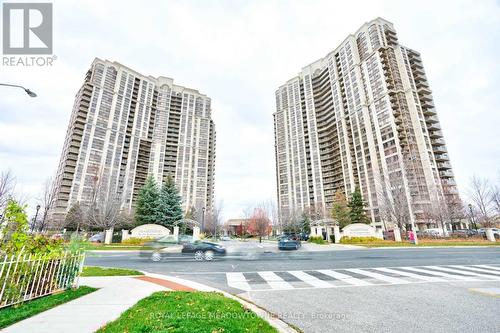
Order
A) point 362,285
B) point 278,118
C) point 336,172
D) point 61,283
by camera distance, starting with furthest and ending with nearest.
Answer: point 278,118, point 336,172, point 362,285, point 61,283

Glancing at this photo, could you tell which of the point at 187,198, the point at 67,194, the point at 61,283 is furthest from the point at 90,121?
the point at 61,283

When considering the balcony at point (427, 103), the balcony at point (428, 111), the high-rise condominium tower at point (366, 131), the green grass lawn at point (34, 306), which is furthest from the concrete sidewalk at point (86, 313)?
the balcony at point (427, 103)

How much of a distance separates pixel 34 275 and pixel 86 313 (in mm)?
2820

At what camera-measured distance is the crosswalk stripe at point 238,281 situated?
7854 mm

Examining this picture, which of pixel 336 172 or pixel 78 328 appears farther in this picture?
pixel 336 172

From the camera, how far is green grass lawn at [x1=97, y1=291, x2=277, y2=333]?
3.67 metres

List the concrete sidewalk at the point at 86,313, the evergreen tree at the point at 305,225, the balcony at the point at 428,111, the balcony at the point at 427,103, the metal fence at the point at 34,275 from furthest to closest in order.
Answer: the balcony at the point at 427,103
the balcony at the point at 428,111
the evergreen tree at the point at 305,225
the metal fence at the point at 34,275
the concrete sidewalk at the point at 86,313

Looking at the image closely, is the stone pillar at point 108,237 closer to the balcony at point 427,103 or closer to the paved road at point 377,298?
the paved road at point 377,298

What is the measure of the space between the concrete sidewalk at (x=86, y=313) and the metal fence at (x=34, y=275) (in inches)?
43.3

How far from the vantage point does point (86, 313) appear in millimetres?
4758

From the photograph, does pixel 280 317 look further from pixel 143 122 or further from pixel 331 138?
pixel 143 122

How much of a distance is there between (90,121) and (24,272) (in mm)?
86329

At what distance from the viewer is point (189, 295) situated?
5902 millimetres

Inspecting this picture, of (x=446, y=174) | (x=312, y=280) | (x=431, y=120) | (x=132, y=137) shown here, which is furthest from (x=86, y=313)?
(x=132, y=137)
